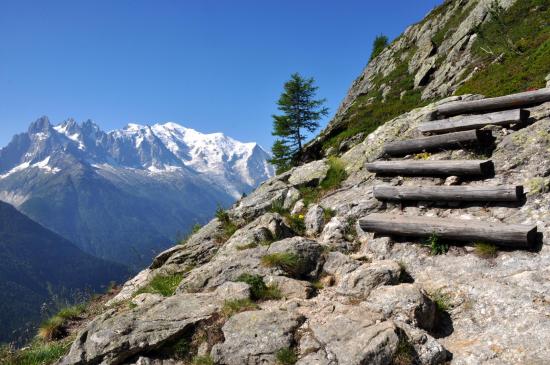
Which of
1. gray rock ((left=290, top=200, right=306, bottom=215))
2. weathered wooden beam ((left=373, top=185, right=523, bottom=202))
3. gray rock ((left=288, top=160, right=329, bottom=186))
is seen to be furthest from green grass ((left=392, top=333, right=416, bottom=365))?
gray rock ((left=288, top=160, right=329, bottom=186))

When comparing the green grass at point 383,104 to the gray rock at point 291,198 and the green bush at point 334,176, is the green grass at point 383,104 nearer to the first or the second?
the green bush at point 334,176

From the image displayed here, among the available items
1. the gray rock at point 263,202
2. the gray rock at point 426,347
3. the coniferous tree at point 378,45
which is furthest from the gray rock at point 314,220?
the coniferous tree at point 378,45

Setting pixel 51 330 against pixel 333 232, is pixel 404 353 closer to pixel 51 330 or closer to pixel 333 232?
pixel 333 232

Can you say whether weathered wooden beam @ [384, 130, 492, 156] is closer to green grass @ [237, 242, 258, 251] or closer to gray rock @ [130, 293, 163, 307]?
green grass @ [237, 242, 258, 251]

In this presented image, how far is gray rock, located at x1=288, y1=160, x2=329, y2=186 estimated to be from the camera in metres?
16.2

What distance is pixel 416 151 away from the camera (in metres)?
13.7

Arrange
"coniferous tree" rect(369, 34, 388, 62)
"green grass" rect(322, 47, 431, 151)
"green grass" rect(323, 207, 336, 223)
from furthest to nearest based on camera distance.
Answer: "coniferous tree" rect(369, 34, 388, 62) < "green grass" rect(322, 47, 431, 151) < "green grass" rect(323, 207, 336, 223)

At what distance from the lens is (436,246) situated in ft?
30.7

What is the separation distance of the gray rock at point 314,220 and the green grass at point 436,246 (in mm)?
3717

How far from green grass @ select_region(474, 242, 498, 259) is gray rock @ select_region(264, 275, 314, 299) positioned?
3808 mm

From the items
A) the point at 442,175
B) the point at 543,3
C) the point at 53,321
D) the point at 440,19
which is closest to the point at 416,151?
the point at 442,175

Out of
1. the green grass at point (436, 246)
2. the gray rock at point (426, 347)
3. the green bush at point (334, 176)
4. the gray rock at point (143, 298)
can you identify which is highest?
the green bush at point (334, 176)

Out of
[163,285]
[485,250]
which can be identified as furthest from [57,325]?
[485,250]

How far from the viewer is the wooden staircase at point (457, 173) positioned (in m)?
8.75
